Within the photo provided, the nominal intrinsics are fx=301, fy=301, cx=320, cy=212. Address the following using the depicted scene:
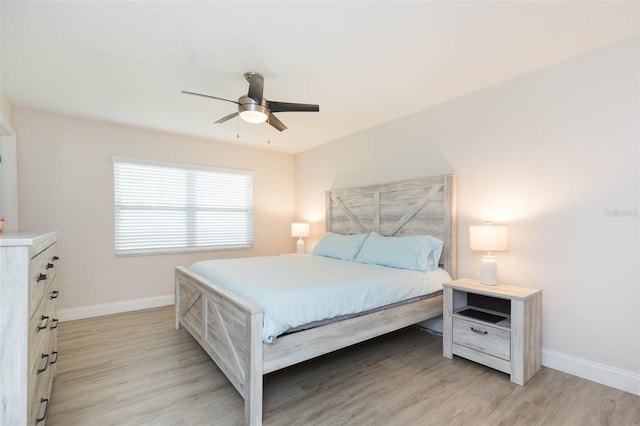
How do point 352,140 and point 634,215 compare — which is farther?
point 352,140

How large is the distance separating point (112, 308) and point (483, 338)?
14.4 feet

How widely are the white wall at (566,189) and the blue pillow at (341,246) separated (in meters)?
1.18

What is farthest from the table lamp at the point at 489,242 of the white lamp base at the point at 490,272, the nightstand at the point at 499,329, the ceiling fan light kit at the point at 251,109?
the ceiling fan light kit at the point at 251,109

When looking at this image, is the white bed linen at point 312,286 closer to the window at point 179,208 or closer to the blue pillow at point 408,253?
the blue pillow at point 408,253

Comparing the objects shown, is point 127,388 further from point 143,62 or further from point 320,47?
point 320,47

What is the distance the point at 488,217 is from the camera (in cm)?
299

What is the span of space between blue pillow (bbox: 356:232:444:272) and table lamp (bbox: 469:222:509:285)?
49 centimetres

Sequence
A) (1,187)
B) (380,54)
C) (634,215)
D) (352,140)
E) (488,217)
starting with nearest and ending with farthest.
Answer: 1. (634,215)
2. (380,54)
3. (488,217)
4. (1,187)
5. (352,140)

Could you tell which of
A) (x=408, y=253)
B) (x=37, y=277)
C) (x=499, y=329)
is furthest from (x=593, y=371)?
(x=37, y=277)

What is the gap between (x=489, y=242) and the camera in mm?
2641

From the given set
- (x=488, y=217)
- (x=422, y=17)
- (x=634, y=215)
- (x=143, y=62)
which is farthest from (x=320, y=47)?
(x=634, y=215)

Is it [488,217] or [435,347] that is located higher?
[488,217]

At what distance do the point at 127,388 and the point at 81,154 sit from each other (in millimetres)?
3108

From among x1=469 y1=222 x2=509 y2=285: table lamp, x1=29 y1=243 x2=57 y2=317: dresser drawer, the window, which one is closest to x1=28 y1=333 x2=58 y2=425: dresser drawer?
x1=29 y1=243 x2=57 y2=317: dresser drawer
